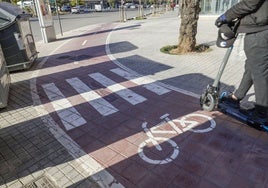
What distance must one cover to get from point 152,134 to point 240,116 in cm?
158

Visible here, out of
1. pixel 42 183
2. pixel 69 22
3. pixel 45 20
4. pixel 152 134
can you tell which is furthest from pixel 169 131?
pixel 69 22

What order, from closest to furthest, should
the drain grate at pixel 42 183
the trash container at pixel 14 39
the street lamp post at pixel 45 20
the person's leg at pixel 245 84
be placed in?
1. the drain grate at pixel 42 183
2. the person's leg at pixel 245 84
3. the trash container at pixel 14 39
4. the street lamp post at pixel 45 20

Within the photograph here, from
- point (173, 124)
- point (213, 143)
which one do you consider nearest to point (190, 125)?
point (173, 124)

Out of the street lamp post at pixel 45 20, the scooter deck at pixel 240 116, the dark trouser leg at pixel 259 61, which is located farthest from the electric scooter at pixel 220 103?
the street lamp post at pixel 45 20

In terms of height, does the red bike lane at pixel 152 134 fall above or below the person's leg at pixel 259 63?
below

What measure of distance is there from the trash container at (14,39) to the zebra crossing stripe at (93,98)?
2025mm

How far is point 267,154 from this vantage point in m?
3.26

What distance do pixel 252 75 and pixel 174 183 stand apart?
2.12 metres

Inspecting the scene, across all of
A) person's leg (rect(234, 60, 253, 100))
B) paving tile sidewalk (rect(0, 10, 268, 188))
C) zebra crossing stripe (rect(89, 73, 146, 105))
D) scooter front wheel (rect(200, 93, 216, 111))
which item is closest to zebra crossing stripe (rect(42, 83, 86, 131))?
paving tile sidewalk (rect(0, 10, 268, 188))

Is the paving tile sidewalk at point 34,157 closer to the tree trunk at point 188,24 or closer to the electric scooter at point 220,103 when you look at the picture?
the electric scooter at point 220,103

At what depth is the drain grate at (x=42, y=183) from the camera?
290cm

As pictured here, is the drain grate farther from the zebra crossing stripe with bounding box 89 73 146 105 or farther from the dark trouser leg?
the dark trouser leg

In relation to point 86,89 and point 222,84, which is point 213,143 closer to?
point 222,84

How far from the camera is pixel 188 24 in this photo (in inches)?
351
